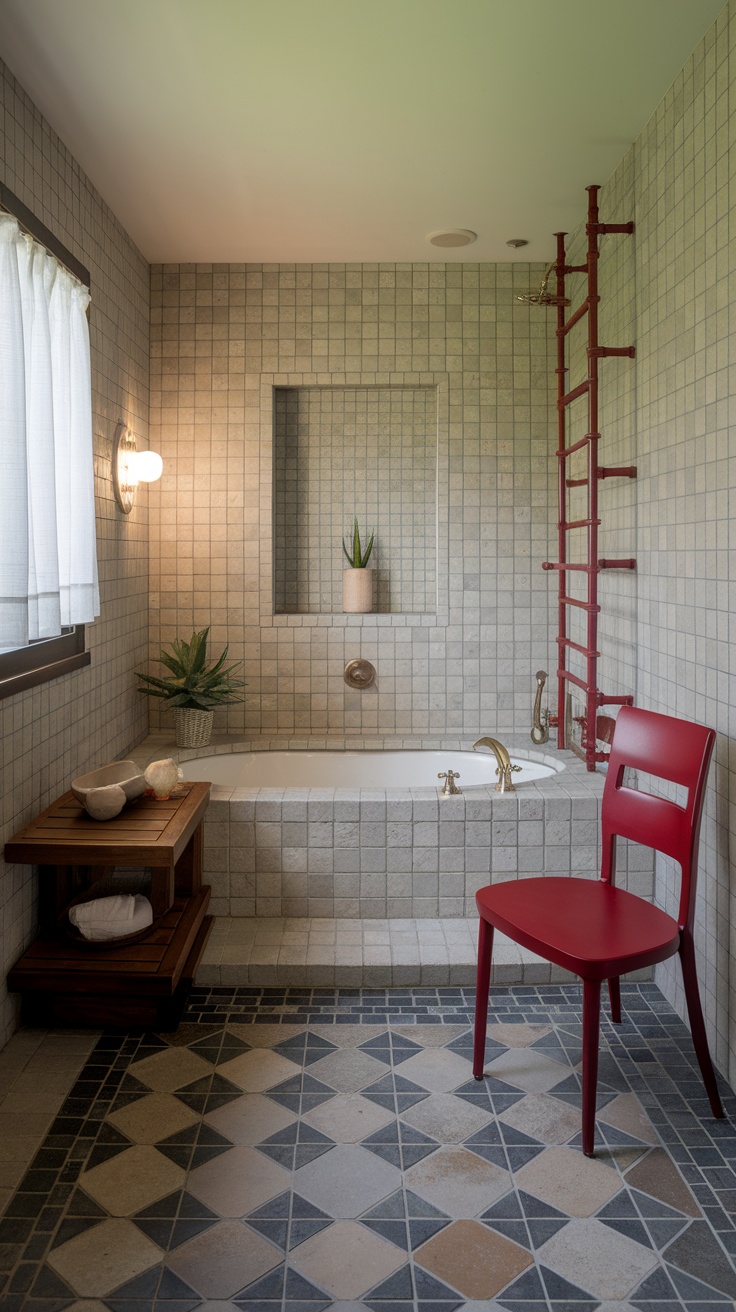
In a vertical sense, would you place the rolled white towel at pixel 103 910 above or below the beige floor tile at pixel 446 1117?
above

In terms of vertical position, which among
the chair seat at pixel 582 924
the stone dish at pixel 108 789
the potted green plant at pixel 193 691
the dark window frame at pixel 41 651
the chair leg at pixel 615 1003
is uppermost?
the dark window frame at pixel 41 651

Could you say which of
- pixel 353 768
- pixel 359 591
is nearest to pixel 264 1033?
pixel 353 768

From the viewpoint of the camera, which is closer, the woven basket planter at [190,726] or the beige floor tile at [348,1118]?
the beige floor tile at [348,1118]

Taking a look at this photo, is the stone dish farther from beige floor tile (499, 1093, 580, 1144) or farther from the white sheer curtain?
beige floor tile (499, 1093, 580, 1144)

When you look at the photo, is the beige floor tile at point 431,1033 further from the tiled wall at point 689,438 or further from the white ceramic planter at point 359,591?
the white ceramic planter at point 359,591

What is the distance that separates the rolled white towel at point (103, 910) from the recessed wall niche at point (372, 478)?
79.7 inches

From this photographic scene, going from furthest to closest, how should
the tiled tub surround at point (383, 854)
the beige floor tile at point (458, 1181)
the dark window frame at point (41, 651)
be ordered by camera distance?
the tiled tub surround at point (383, 854) < the dark window frame at point (41, 651) < the beige floor tile at point (458, 1181)

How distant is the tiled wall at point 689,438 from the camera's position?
2.24m

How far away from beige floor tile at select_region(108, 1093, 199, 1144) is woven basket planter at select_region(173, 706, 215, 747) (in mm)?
1815

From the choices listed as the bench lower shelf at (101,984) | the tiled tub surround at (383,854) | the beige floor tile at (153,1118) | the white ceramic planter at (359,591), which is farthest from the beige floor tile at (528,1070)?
the white ceramic planter at (359,591)

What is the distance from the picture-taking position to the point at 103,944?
2.48m

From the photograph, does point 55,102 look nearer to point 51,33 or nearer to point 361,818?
point 51,33

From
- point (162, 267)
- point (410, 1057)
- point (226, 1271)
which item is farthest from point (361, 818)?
point (162, 267)

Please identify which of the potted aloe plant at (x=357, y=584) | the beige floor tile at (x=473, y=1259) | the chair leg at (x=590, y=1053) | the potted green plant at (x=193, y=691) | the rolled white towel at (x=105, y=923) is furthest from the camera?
the potted aloe plant at (x=357, y=584)
